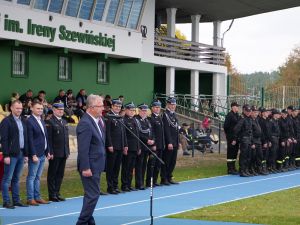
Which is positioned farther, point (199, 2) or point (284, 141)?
point (199, 2)

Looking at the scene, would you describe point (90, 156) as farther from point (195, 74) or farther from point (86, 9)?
point (195, 74)

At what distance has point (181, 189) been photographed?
58.6 feet

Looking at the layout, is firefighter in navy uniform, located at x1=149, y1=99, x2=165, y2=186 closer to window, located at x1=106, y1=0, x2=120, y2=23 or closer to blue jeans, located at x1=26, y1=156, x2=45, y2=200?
blue jeans, located at x1=26, y1=156, x2=45, y2=200

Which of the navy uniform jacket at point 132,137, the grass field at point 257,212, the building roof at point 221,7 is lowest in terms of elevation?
the grass field at point 257,212

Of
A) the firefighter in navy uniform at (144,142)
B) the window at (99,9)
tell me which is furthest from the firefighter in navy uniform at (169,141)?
the window at (99,9)

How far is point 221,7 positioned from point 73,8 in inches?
570

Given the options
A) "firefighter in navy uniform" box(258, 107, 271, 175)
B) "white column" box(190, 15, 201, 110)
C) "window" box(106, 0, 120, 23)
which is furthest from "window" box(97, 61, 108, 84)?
"firefighter in navy uniform" box(258, 107, 271, 175)

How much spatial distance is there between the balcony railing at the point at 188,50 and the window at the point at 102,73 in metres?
5.45

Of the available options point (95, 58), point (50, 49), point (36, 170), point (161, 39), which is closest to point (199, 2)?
point (161, 39)

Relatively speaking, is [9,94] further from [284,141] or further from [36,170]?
[36,170]

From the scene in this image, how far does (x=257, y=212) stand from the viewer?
13.8 meters

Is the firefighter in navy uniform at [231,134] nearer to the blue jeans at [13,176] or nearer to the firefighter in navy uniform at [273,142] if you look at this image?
the firefighter in navy uniform at [273,142]

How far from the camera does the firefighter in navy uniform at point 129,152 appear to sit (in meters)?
17.3

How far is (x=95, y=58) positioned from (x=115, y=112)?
15697 mm
